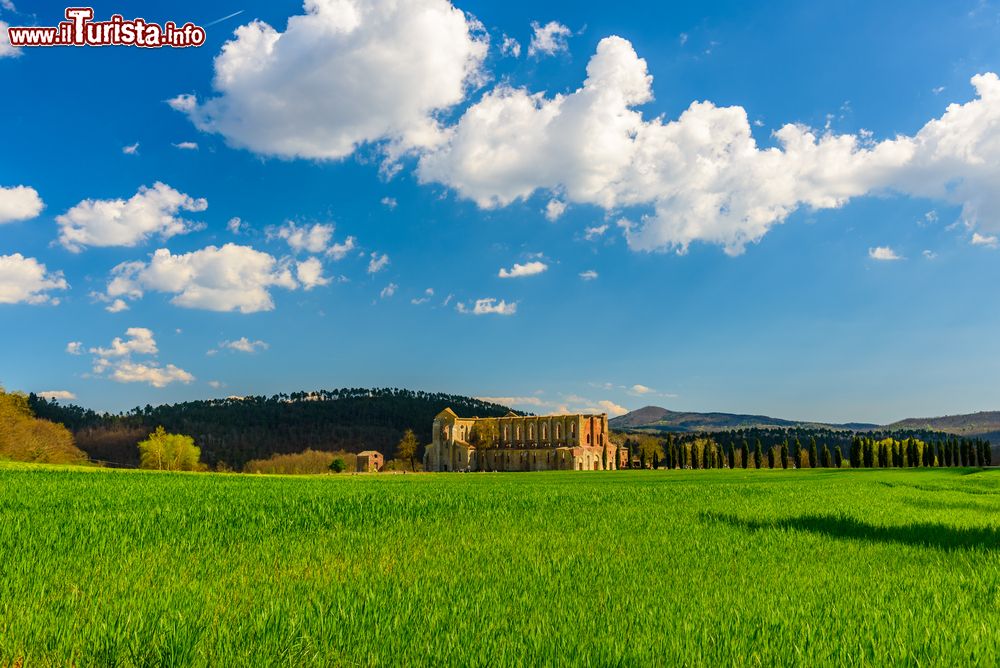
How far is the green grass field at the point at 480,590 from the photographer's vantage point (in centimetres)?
550

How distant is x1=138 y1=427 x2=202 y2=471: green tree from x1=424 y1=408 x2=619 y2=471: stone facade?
50.9m

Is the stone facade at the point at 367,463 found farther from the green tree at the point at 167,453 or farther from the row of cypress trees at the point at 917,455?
the row of cypress trees at the point at 917,455

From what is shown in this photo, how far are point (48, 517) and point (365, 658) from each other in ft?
39.7

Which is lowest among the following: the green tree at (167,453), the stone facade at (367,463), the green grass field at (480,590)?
the stone facade at (367,463)

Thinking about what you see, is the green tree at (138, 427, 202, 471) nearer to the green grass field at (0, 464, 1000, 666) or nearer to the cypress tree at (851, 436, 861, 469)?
the green grass field at (0, 464, 1000, 666)

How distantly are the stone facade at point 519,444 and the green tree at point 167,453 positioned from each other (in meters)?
50.9

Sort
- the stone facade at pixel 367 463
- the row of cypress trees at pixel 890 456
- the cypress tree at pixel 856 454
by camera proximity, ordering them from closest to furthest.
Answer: the row of cypress trees at pixel 890 456 → the cypress tree at pixel 856 454 → the stone facade at pixel 367 463

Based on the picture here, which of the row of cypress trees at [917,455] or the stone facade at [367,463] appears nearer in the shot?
the row of cypress trees at [917,455]

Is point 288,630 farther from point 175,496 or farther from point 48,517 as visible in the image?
point 175,496

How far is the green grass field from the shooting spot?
18.0ft

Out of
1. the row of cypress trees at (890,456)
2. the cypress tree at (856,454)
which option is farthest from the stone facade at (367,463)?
the cypress tree at (856,454)

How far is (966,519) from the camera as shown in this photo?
18.5 meters

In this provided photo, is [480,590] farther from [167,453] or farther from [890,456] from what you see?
[890,456]

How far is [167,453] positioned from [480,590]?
128 m
